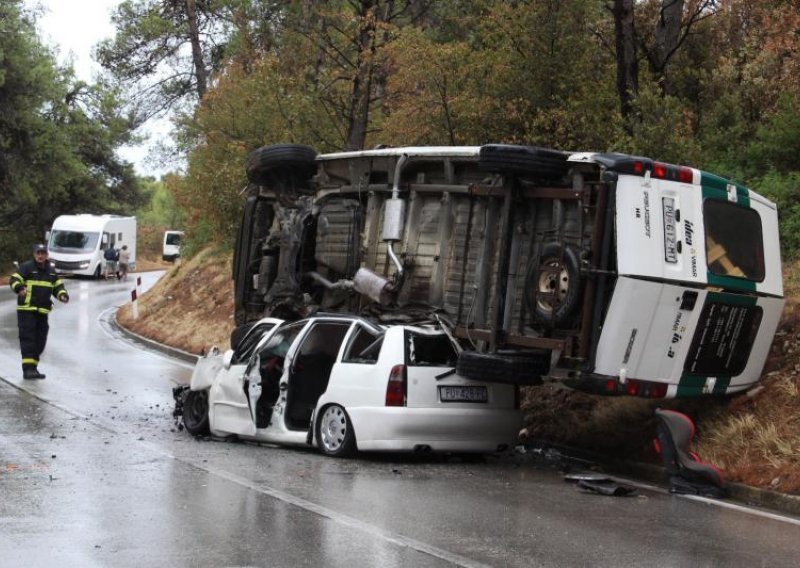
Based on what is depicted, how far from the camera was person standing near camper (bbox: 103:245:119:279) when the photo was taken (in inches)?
1933

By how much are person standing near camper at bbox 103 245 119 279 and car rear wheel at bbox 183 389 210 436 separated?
123ft

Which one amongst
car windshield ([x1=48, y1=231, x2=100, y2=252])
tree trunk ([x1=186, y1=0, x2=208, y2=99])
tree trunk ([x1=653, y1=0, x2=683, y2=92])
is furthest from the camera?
car windshield ([x1=48, y1=231, x2=100, y2=252])

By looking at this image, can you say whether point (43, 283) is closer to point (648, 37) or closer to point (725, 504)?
point (725, 504)

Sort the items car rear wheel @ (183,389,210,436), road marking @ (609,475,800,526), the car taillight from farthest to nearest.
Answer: car rear wheel @ (183,389,210,436)
the car taillight
road marking @ (609,475,800,526)

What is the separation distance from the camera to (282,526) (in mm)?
7773

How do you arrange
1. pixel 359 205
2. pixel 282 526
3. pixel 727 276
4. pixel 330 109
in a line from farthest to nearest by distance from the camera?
pixel 330 109 < pixel 359 205 < pixel 727 276 < pixel 282 526

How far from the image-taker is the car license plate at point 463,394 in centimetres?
1077

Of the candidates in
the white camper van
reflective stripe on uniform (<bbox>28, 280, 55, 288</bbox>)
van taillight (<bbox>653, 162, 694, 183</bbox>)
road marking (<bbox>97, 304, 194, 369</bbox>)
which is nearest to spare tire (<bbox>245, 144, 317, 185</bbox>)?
reflective stripe on uniform (<bbox>28, 280, 55, 288</bbox>)

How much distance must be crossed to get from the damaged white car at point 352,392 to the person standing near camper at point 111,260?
37.9 metres

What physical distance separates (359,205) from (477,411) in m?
3.50

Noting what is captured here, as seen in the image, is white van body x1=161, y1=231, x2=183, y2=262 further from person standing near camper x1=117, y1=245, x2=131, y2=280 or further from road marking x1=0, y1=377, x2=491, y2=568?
road marking x1=0, y1=377, x2=491, y2=568

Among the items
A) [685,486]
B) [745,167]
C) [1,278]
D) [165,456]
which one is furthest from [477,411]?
[1,278]

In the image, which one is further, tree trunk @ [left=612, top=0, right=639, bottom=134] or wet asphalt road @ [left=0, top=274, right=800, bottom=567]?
tree trunk @ [left=612, top=0, right=639, bottom=134]

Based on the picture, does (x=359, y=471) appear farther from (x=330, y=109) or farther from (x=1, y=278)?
(x=1, y=278)
